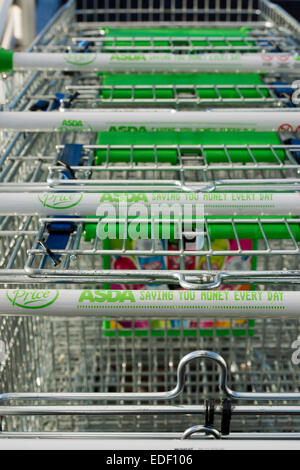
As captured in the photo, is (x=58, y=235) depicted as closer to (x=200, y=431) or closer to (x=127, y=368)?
(x=200, y=431)

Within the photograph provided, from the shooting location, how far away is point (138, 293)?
3.66 ft

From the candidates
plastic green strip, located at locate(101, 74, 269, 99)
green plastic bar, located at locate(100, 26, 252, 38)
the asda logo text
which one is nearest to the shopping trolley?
the asda logo text

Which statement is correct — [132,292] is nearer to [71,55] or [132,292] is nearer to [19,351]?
[19,351]

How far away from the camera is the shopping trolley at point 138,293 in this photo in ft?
3.64

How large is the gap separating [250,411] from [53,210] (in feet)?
1.97

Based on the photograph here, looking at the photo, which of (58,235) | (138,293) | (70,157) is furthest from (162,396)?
(70,157)

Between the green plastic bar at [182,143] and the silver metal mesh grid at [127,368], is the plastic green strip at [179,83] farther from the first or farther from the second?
the silver metal mesh grid at [127,368]

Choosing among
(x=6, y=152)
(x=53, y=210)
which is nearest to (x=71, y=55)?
(x=6, y=152)

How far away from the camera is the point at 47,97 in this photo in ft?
7.15

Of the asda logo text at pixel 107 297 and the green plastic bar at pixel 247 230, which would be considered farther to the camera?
the green plastic bar at pixel 247 230

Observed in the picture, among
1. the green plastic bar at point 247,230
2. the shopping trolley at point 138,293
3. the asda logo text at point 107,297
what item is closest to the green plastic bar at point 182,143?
the shopping trolley at point 138,293

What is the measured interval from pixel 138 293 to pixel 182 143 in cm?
87

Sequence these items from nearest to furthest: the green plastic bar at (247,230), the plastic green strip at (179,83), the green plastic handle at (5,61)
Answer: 1. the green plastic bar at (247,230)
2. the green plastic handle at (5,61)
3. the plastic green strip at (179,83)
